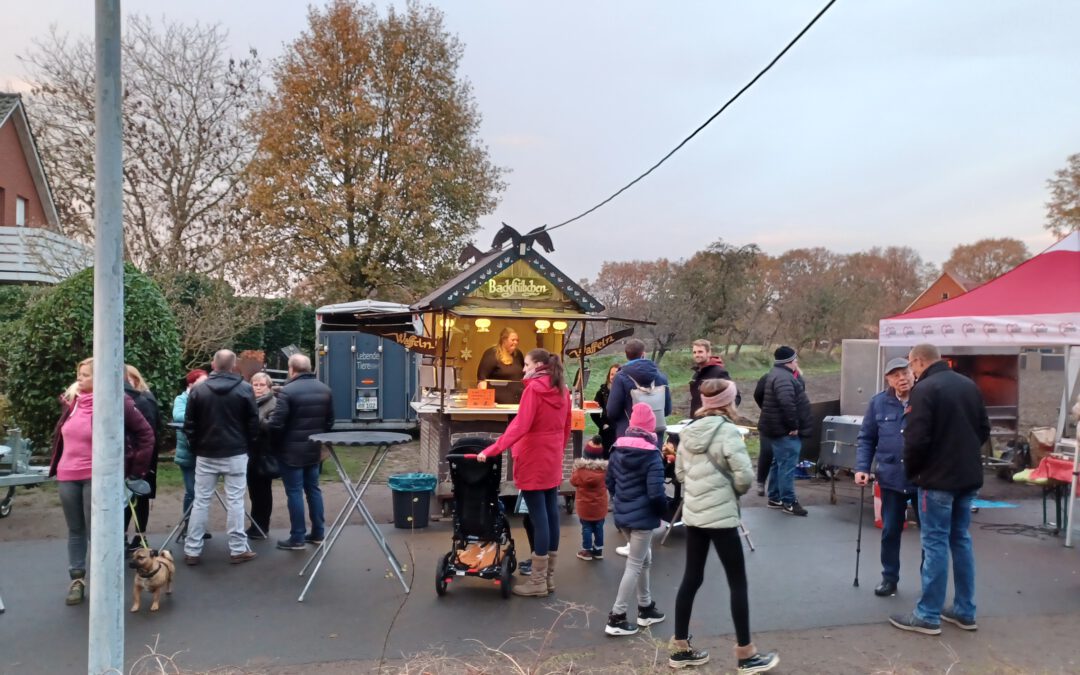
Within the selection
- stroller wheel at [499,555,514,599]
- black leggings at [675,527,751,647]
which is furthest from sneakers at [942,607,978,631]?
stroller wheel at [499,555,514,599]

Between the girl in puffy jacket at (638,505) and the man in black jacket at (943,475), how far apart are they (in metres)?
1.60

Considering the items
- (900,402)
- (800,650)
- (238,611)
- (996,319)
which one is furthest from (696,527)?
(996,319)

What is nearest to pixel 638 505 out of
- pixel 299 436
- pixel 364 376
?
pixel 299 436

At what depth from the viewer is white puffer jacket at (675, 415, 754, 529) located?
383 centimetres

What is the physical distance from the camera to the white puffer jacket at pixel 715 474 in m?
3.83

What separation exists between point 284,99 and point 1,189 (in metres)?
8.86

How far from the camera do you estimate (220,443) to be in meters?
Result: 5.68

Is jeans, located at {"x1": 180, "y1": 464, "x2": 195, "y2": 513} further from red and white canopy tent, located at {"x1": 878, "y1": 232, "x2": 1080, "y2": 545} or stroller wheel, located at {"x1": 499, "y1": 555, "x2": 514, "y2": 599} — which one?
red and white canopy tent, located at {"x1": 878, "y1": 232, "x2": 1080, "y2": 545}

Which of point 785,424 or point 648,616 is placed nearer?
point 648,616

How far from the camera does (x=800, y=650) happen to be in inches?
166

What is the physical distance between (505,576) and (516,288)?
423 cm

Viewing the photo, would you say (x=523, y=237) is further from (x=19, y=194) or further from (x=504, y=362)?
(x=19, y=194)

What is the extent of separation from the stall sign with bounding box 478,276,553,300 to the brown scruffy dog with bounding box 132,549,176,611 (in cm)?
459

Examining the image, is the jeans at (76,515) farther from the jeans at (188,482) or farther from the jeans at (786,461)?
the jeans at (786,461)
